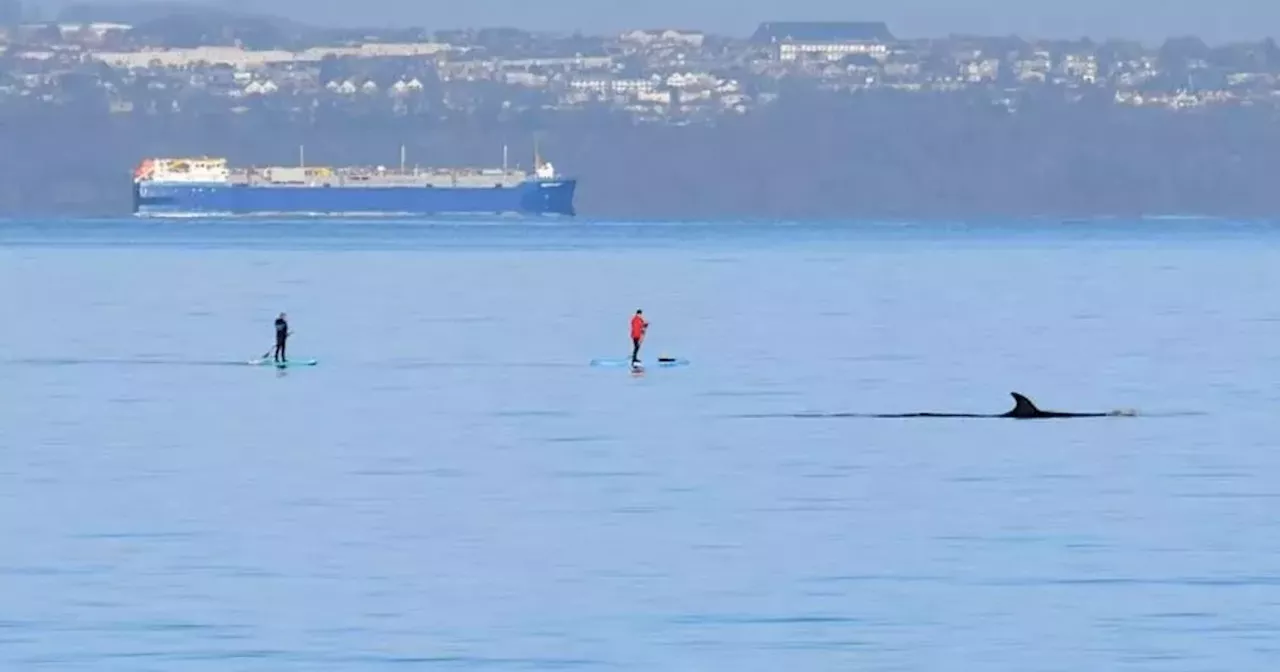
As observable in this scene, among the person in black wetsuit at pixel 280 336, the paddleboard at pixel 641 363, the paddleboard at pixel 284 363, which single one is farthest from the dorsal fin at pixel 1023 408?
the paddleboard at pixel 284 363

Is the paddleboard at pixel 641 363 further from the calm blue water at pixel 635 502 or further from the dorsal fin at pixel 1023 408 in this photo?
the dorsal fin at pixel 1023 408

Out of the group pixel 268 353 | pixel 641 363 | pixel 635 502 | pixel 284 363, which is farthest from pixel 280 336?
pixel 635 502

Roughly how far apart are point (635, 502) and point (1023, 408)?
12354mm

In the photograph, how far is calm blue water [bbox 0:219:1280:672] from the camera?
87.0 ft

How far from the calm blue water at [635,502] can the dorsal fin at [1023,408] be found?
1.16 feet

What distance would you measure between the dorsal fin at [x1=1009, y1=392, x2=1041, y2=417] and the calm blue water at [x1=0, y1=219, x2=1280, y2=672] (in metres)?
0.35

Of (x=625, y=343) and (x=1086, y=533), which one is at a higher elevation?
(x=1086, y=533)

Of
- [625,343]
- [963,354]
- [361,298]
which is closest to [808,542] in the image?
[963,354]

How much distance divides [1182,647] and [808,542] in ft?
22.9

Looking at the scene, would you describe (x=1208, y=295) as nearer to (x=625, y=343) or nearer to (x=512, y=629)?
(x=625, y=343)

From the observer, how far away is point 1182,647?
85.1 feet

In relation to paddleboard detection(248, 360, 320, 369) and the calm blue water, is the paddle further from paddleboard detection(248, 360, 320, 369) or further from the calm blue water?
the calm blue water

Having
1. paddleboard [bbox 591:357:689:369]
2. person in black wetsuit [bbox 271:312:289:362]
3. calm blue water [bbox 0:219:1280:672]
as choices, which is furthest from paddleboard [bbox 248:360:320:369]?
paddleboard [bbox 591:357:689:369]

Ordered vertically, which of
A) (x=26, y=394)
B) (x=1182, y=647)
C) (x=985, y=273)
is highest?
(x=1182, y=647)
